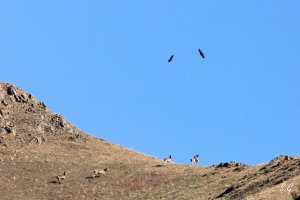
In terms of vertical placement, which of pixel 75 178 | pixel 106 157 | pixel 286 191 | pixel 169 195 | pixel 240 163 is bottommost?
pixel 286 191

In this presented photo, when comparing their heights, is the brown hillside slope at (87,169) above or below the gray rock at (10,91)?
below

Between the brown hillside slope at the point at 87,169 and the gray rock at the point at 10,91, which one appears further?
the gray rock at the point at 10,91

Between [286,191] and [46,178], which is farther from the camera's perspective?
[46,178]

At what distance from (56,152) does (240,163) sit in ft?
97.8

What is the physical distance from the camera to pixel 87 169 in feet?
272

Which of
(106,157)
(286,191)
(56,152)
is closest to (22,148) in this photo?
(56,152)

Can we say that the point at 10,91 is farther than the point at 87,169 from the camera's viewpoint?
Yes

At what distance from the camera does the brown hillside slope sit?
61375mm

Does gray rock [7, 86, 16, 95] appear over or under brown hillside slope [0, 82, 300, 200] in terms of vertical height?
over

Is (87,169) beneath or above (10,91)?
beneath

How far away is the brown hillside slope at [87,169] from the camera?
201 ft

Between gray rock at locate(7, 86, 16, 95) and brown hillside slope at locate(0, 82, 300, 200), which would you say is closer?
brown hillside slope at locate(0, 82, 300, 200)

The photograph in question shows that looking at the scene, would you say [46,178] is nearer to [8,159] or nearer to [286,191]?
[8,159]

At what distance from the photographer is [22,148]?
9162 centimetres
